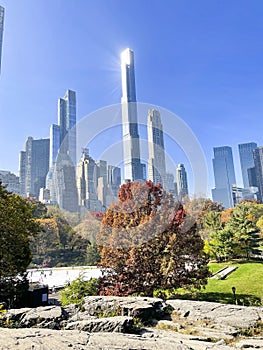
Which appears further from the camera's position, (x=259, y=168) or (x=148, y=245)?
(x=259, y=168)

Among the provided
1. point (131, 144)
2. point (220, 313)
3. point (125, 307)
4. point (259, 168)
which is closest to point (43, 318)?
point (125, 307)

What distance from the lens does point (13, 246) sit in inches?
396

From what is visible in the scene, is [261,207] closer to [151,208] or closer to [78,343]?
[151,208]

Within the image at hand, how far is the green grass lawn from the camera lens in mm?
10863

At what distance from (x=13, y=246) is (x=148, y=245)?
5.03 metres

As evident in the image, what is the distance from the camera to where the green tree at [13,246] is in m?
9.73

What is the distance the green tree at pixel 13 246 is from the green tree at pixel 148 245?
10.3 ft

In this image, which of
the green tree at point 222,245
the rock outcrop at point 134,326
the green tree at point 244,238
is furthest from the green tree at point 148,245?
the green tree at point 244,238

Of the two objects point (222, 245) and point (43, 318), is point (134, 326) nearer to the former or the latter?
point (43, 318)

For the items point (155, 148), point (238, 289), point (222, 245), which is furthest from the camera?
point (222, 245)

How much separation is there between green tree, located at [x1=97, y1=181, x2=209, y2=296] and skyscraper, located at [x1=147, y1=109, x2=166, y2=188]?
8.39 feet

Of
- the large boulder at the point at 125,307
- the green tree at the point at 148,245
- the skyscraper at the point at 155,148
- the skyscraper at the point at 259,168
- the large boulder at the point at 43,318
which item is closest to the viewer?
the large boulder at the point at 43,318

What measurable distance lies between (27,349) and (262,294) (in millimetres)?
10946

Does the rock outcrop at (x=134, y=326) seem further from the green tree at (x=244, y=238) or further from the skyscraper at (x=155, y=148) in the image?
the green tree at (x=244, y=238)
